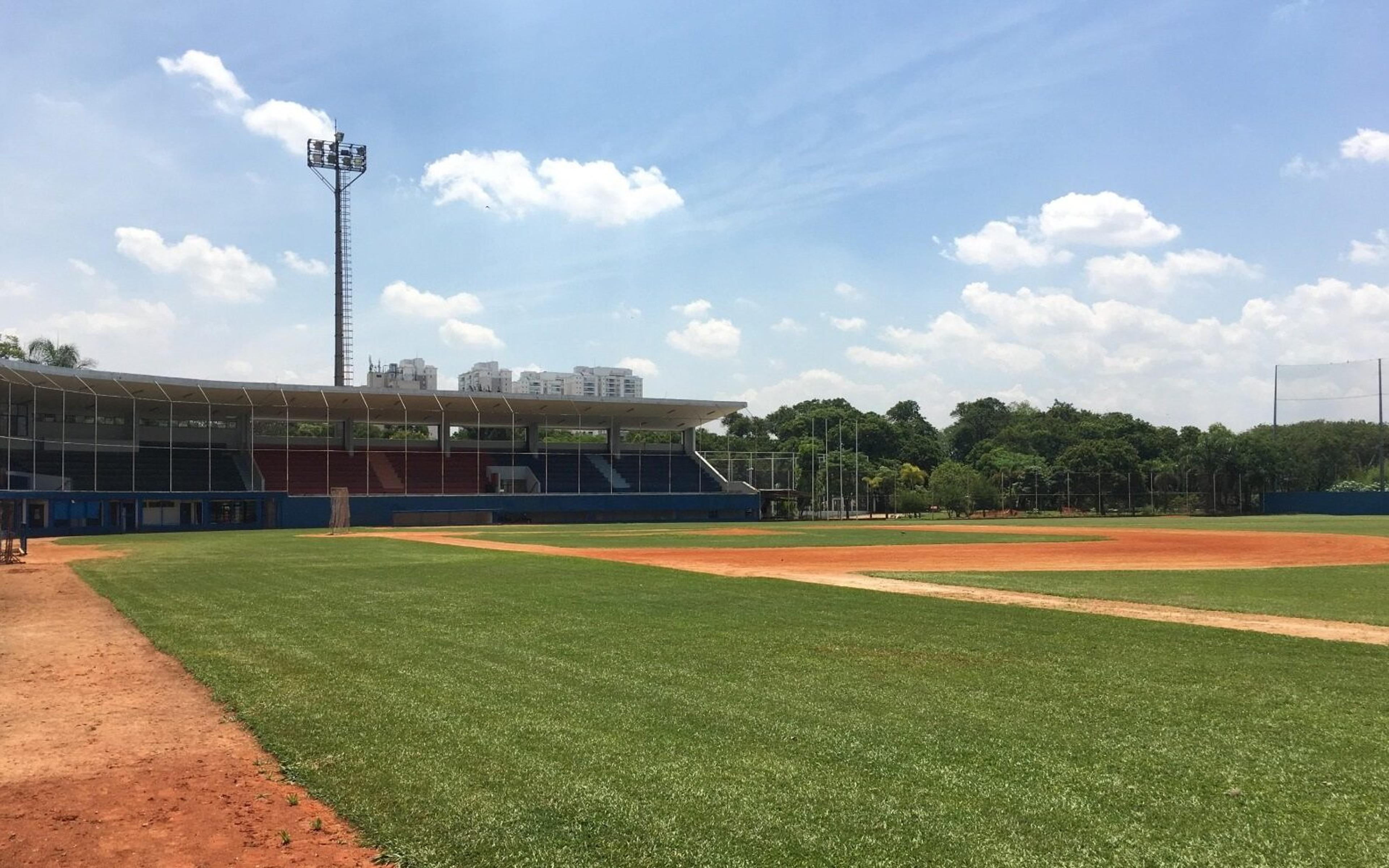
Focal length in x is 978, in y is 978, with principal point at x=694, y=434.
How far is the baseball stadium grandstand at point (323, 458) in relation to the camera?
152 ft

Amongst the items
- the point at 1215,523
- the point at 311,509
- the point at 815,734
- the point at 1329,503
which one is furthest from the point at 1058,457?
the point at 815,734

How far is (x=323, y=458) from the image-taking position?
60.5 meters

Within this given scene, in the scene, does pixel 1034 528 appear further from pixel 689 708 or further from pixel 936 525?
pixel 689 708

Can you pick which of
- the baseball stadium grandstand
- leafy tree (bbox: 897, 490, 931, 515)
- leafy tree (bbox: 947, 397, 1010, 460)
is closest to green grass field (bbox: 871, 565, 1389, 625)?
the baseball stadium grandstand

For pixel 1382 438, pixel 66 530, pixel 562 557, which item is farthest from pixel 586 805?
pixel 1382 438

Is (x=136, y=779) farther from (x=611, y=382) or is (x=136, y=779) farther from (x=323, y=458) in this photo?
(x=611, y=382)

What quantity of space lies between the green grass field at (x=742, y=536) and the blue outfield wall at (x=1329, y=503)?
40.1 meters

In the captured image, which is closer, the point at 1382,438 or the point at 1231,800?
the point at 1231,800

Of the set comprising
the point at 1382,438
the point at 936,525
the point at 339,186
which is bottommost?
the point at 936,525

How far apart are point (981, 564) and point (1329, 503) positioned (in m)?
70.2

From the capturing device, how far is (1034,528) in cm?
5475

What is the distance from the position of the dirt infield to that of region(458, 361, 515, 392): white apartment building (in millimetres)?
106394

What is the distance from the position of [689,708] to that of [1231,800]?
378 centimetres

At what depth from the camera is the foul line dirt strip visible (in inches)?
523
